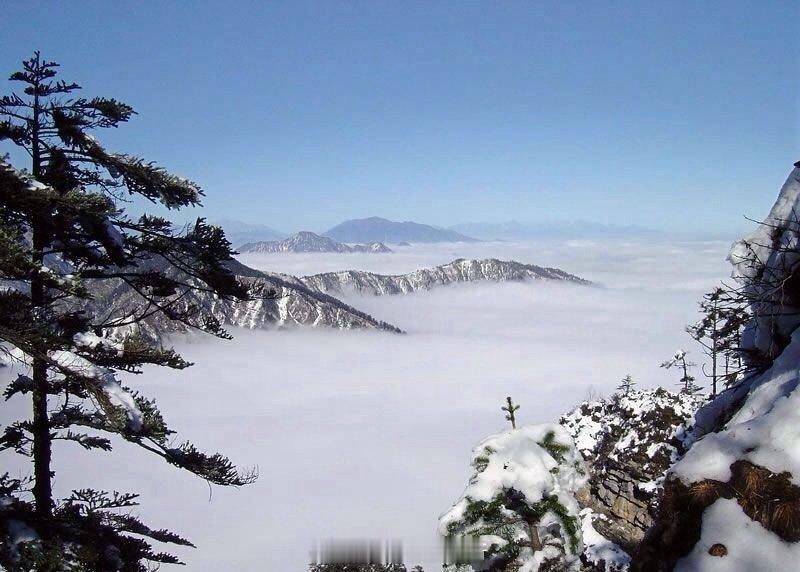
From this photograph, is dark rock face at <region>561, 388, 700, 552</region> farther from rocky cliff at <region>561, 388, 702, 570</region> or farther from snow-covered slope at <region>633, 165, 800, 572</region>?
snow-covered slope at <region>633, 165, 800, 572</region>

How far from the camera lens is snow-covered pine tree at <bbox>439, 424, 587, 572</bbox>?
8.95 meters

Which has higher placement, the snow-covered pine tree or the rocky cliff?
the snow-covered pine tree

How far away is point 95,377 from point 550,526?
27.3 feet

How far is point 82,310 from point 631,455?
2527cm

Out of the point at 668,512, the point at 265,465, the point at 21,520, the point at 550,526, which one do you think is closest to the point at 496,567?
the point at 550,526

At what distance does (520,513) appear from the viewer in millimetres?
9148

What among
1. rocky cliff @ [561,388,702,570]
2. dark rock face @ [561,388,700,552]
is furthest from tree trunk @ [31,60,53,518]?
rocky cliff @ [561,388,702,570]

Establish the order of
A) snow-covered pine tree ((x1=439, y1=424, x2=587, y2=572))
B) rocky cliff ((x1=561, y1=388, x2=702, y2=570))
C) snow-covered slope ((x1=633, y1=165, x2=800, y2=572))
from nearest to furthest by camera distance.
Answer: snow-covered slope ((x1=633, y1=165, x2=800, y2=572))
snow-covered pine tree ((x1=439, y1=424, x2=587, y2=572))
rocky cliff ((x1=561, y1=388, x2=702, y2=570))

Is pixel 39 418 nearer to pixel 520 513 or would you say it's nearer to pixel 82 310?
pixel 82 310

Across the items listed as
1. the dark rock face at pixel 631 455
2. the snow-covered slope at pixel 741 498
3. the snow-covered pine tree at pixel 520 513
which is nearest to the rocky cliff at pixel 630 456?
the dark rock face at pixel 631 455

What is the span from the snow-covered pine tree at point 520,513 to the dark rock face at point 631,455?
12910 millimetres

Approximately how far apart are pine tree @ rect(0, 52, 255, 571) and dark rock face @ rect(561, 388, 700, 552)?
772 inches

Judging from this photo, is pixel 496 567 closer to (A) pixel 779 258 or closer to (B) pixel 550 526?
(B) pixel 550 526

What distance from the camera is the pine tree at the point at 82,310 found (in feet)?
17.9
